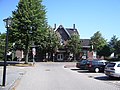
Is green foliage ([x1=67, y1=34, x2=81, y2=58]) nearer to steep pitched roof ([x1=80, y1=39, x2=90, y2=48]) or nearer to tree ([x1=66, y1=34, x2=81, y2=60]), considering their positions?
tree ([x1=66, y1=34, x2=81, y2=60])

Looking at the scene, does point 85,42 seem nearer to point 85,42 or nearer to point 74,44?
point 85,42

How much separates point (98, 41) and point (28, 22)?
34638 millimetres

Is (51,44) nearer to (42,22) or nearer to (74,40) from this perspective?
(74,40)

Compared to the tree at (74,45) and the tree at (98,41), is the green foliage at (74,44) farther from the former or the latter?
the tree at (98,41)

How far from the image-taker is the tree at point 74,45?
234ft

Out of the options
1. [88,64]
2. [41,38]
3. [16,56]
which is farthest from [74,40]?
[88,64]

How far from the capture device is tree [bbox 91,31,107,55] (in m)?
76.7

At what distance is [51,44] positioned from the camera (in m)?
69.0

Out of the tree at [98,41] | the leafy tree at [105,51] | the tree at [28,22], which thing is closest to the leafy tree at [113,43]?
the leafy tree at [105,51]

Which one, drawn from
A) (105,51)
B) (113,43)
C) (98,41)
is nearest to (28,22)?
(105,51)

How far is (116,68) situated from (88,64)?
11.1 m

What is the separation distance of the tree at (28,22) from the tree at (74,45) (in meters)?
23.4

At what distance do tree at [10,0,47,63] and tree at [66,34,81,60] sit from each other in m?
23.4

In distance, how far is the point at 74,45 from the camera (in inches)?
2813
